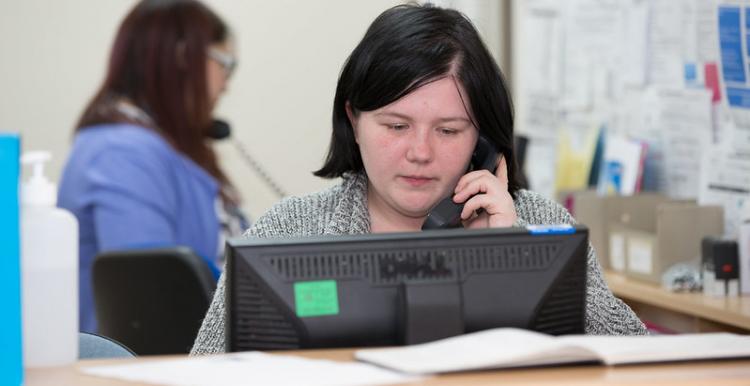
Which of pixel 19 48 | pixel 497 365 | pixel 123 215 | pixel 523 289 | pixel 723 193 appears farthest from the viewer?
pixel 19 48

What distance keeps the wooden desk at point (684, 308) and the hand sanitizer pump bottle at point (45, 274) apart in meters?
1.67

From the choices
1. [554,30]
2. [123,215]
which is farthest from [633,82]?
[123,215]

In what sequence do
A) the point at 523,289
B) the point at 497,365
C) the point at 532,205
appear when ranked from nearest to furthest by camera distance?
Answer: the point at 497,365, the point at 523,289, the point at 532,205

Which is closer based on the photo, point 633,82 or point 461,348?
point 461,348

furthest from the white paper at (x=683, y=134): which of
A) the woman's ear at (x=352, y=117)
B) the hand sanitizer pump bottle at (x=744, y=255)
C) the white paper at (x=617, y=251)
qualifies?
the woman's ear at (x=352, y=117)

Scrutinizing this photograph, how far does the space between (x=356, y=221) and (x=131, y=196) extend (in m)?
1.70

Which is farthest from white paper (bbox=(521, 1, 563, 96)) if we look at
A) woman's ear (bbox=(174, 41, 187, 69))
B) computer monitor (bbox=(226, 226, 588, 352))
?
computer monitor (bbox=(226, 226, 588, 352))

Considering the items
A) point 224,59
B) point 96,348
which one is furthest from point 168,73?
point 96,348

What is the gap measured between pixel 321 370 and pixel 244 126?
4.02 metres

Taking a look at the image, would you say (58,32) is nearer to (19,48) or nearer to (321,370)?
(19,48)

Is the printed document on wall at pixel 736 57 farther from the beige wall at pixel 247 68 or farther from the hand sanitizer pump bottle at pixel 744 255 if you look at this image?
the beige wall at pixel 247 68

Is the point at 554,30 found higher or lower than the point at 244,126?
higher

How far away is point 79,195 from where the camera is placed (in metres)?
3.58

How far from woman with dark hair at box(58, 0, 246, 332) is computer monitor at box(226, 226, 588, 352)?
2240mm
